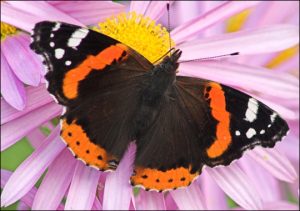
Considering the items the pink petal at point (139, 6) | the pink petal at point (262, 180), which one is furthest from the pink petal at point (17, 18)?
the pink petal at point (262, 180)

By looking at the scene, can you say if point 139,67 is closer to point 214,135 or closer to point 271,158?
point 214,135

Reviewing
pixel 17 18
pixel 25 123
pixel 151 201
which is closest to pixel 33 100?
pixel 25 123

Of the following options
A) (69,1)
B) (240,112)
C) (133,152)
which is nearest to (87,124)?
(133,152)

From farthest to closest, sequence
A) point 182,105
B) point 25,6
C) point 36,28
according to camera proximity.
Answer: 1. point 25,6
2. point 182,105
3. point 36,28

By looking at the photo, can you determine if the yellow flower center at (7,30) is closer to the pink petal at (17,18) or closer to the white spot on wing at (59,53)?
the pink petal at (17,18)

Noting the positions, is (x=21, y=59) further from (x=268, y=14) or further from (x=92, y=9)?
(x=268, y=14)

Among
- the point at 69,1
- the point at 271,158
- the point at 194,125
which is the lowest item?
the point at 271,158
